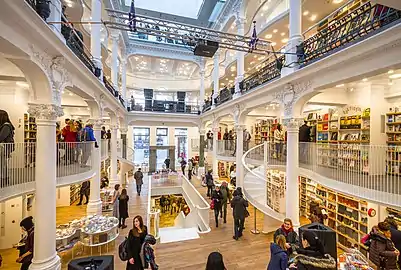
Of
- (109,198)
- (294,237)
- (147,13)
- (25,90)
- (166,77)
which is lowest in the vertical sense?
(109,198)

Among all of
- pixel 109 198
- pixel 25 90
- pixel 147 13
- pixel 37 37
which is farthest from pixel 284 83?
pixel 147 13

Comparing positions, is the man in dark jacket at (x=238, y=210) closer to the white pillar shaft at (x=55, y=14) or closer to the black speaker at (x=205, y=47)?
the black speaker at (x=205, y=47)

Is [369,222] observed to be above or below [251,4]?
below

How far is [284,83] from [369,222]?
4.42 metres

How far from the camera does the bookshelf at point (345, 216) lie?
227 inches

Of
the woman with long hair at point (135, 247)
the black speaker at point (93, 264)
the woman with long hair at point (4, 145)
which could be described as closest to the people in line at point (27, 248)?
the woman with long hair at point (4, 145)

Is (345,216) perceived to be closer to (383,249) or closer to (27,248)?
(383,249)

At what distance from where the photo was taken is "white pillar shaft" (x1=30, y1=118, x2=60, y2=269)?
3857 mm

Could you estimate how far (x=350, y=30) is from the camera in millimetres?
4000

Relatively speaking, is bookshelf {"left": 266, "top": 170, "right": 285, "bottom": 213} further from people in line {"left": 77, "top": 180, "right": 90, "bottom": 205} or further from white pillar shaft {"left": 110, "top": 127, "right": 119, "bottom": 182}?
people in line {"left": 77, "top": 180, "right": 90, "bottom": 205}

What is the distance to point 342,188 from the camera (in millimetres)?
4555

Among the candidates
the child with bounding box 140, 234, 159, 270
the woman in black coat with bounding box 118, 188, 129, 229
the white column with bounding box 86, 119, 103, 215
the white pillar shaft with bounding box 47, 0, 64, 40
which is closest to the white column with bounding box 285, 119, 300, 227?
the child with bounding box 140, 234, 159, 270

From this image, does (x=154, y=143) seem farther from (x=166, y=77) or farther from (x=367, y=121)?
(x=367, y=121)

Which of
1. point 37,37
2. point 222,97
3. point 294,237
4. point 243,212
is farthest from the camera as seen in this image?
point 222,97
